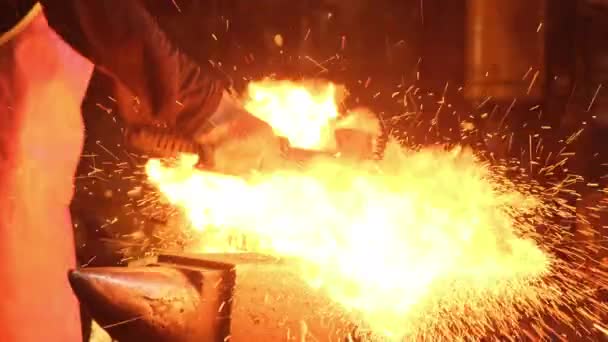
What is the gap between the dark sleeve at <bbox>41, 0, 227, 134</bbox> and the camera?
6.55 ft

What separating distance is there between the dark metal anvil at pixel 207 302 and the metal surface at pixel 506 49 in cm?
208

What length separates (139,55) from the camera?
6.84 ft

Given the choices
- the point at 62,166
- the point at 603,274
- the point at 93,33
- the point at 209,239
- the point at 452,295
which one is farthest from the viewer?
the point at 603,274

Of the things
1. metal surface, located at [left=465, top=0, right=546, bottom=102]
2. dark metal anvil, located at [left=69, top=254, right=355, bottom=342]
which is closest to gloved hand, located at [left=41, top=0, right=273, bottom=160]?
dark metal anvil, located at [left=69, top=254, right=355, bottom=342]

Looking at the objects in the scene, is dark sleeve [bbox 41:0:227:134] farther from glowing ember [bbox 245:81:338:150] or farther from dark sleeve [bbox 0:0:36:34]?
glowing ember [bbox 245:81:338:150]

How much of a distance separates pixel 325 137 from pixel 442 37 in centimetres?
103

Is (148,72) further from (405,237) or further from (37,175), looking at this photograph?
(405,237)

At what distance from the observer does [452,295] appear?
224cm

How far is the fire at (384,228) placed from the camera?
2.16m

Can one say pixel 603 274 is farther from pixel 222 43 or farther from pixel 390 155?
pixel 222 43

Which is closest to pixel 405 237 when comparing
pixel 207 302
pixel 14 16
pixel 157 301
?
pixel 207 302

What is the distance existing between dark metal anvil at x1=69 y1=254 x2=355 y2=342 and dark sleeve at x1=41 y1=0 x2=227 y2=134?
20.7 inches

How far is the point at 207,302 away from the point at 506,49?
7.87 feet

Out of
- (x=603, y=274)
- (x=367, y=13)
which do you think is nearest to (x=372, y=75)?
(x=367, y=13)
